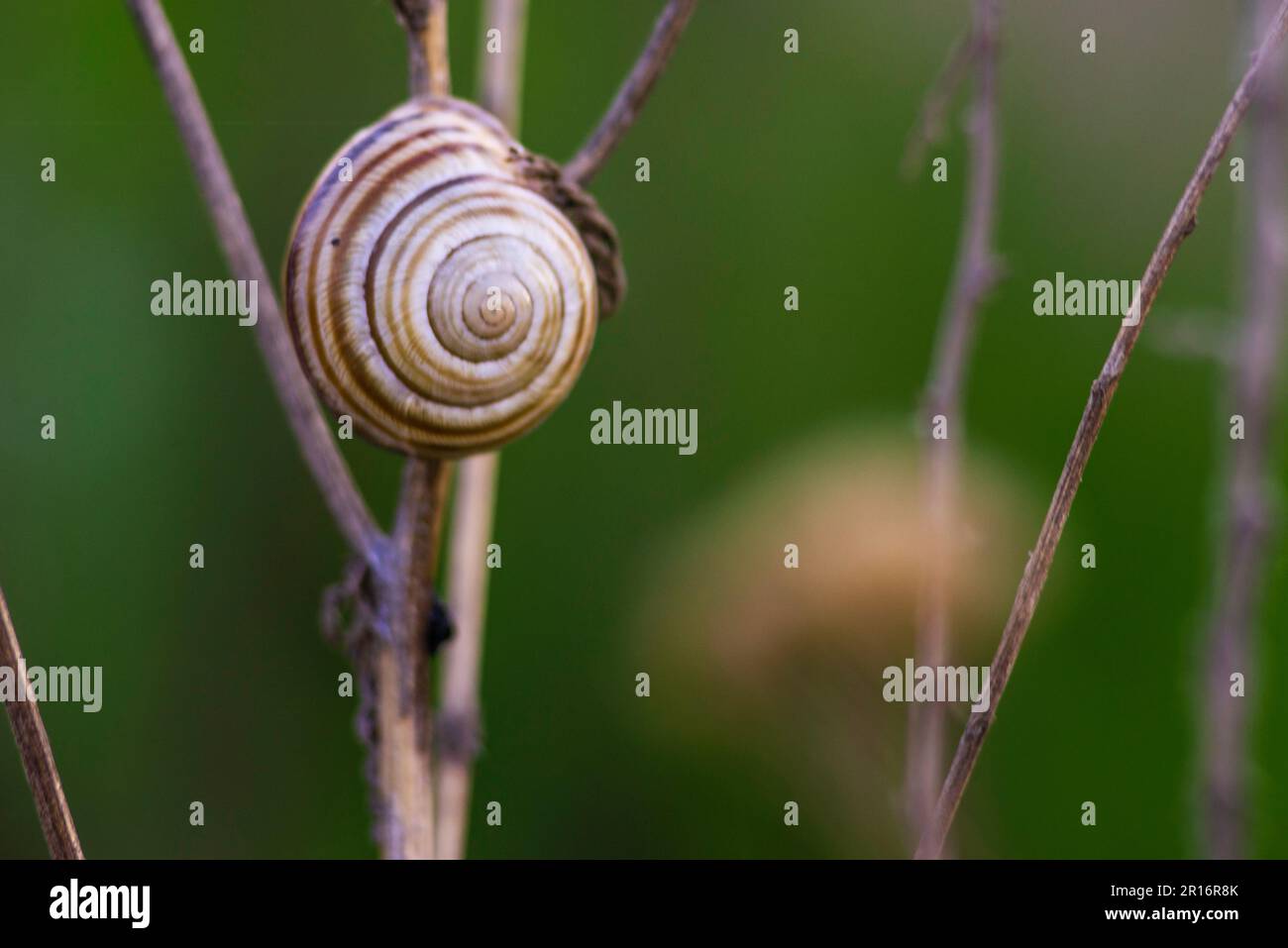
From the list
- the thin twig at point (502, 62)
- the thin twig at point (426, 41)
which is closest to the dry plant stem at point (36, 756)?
the thin twig at point (426, 41)

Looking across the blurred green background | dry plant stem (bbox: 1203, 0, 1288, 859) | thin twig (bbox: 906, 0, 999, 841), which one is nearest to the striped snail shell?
thin twig (bbox: 906, 0, 999, 841)

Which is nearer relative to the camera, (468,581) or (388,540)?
(388,540)

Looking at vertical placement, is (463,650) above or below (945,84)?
below

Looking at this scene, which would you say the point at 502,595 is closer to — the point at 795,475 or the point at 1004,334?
the point at 795,475

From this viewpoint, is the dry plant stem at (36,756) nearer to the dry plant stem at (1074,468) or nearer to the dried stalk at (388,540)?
the dried stalk at (388,540)

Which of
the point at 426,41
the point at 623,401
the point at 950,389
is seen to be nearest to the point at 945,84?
the point at 950,389

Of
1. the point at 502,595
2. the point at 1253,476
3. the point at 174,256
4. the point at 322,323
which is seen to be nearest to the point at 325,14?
the point at 174,256

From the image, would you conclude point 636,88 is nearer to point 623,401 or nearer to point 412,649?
point 412,649
